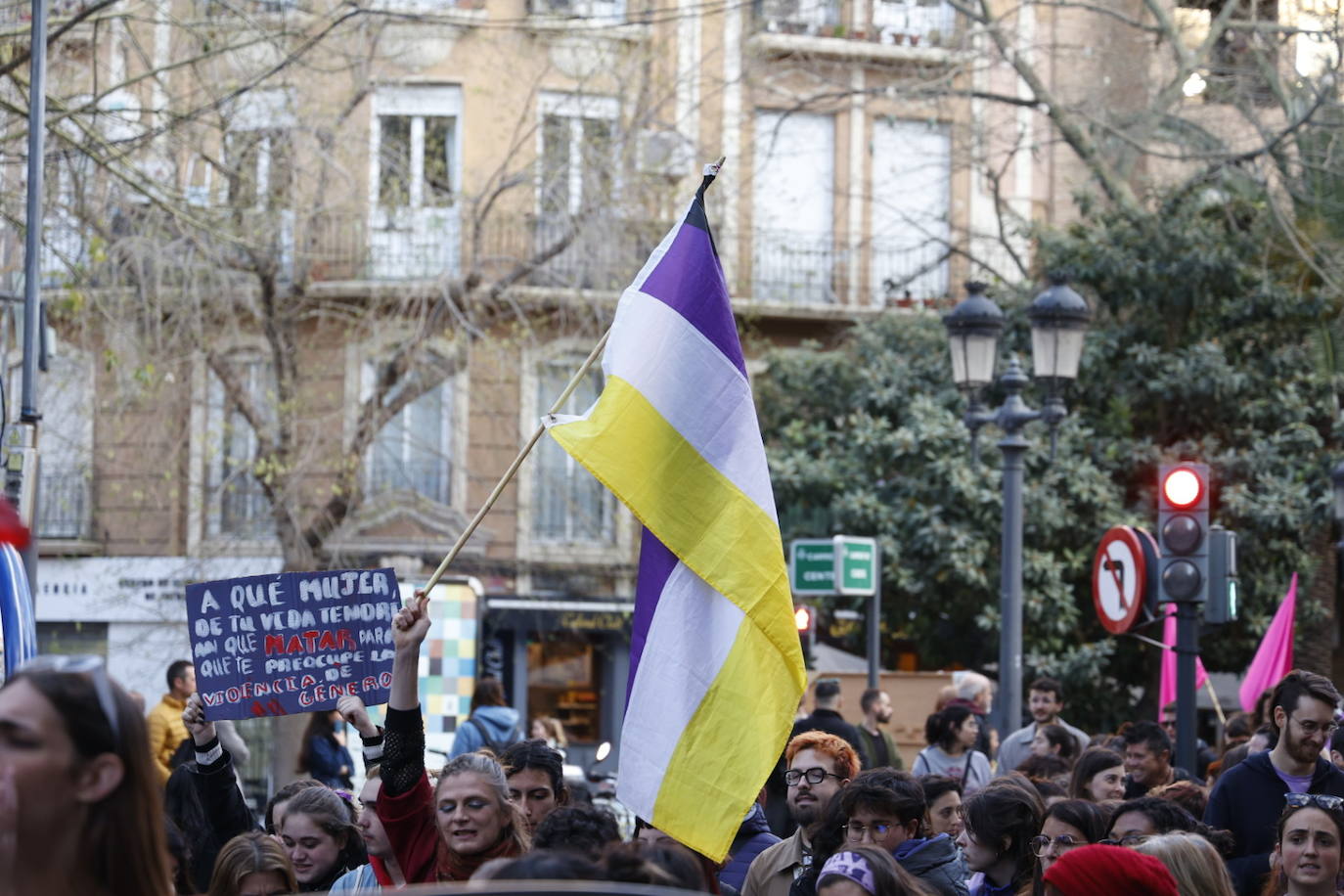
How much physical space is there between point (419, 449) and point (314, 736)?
1100 centimetres

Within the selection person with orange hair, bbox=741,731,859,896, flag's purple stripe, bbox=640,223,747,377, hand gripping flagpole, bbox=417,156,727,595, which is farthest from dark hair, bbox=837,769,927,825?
hand gripping flagpole, bbox=417,156,727,595

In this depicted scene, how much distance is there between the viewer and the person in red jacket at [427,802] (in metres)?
5.22

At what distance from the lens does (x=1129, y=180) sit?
81.8 ft

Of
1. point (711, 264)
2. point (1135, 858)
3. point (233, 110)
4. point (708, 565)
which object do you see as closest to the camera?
point (1135, 858)

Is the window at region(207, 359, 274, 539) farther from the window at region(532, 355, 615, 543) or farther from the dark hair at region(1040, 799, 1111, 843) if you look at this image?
the dark hair at region(1040, 799, 1111, 843)

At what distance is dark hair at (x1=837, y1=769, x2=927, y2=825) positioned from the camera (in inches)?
232

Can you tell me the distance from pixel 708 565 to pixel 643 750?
58 centimetres

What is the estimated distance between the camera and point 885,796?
5887 mm

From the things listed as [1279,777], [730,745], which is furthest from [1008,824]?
[1279,777]

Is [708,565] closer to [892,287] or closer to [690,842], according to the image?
[690,842]

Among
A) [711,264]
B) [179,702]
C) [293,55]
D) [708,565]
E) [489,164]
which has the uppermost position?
[489,164]

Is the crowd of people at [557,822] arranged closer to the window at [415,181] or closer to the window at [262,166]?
the window at [262,166]

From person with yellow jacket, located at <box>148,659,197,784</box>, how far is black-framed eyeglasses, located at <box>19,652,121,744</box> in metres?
8.21

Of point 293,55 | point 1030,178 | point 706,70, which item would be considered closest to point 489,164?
point 706,70
